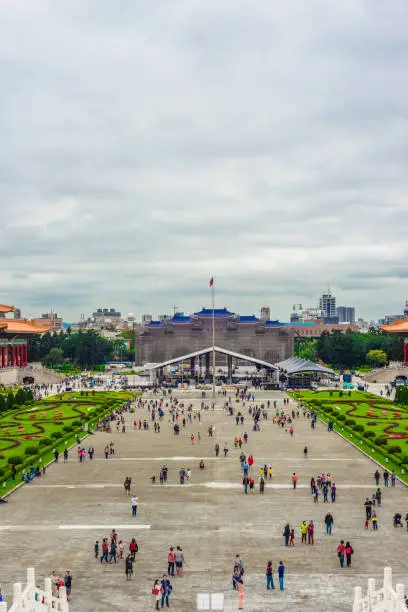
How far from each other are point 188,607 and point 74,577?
5.01 m

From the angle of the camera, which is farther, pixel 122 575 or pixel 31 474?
pixel 31 474

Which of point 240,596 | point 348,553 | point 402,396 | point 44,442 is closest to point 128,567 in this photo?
point 240,596

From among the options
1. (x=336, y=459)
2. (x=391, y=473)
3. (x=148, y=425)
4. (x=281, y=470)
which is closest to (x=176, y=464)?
(x=281, y=470)

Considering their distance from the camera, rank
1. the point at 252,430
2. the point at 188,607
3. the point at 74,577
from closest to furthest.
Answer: the point at 188,607, the point at 74,577, the point at 252,430

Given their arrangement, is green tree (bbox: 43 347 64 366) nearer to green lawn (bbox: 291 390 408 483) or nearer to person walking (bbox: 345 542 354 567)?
green lawn (bbox: 291 390 408 483)

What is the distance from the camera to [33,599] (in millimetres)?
18922

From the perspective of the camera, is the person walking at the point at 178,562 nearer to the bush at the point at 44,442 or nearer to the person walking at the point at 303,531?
the person walking at the point at 303,531

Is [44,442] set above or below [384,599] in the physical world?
below

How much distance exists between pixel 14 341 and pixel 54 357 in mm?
29500

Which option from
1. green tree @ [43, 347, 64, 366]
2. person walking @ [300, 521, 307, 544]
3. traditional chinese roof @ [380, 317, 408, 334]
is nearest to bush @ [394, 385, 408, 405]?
traditional chinese roof @ [380, 317, 408, 334]

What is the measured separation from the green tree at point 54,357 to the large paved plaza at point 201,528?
11041 cm

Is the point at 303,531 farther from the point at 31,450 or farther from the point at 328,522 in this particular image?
the point at 31,450

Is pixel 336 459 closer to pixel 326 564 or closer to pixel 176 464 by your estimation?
pixel 176 464

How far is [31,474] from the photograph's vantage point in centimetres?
4194
